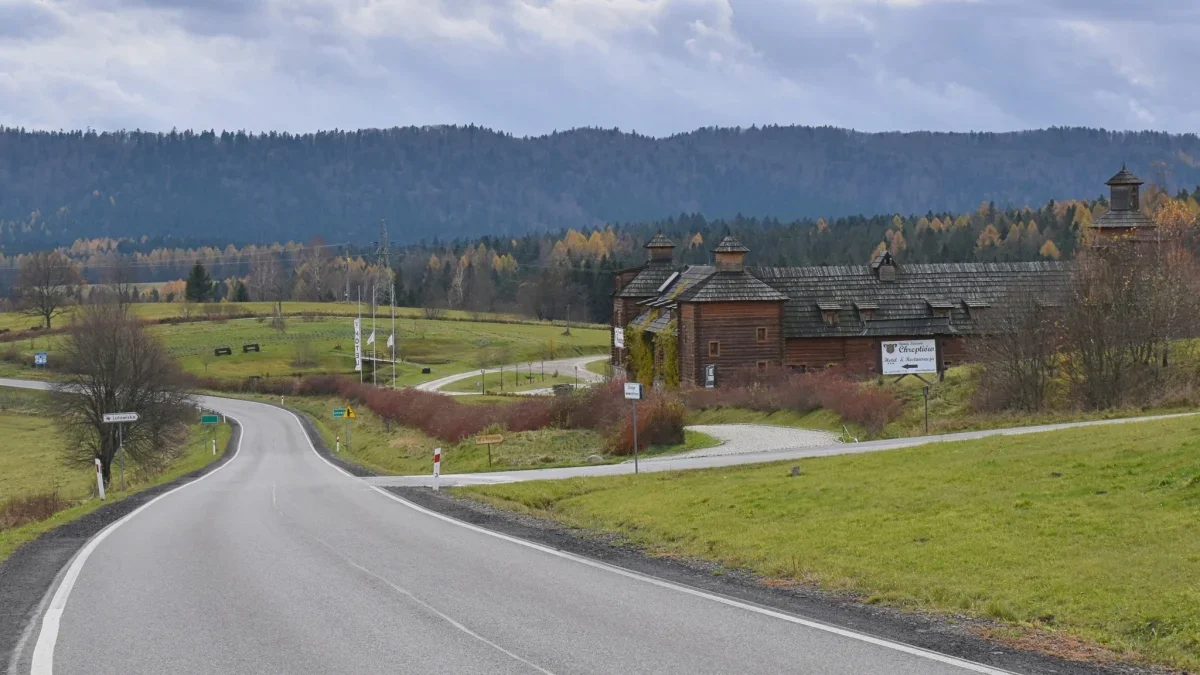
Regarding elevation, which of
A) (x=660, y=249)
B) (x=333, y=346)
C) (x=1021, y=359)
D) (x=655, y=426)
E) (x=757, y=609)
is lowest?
(x=655, y=426)

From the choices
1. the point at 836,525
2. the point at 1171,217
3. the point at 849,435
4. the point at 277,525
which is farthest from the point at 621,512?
the point at 1171,217

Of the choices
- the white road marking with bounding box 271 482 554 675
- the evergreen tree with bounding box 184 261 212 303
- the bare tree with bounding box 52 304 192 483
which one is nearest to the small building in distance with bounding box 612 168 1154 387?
the bare tree with bounding box 52 304 192 483

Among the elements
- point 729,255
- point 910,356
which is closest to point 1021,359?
point 910,356

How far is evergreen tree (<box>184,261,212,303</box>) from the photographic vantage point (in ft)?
559

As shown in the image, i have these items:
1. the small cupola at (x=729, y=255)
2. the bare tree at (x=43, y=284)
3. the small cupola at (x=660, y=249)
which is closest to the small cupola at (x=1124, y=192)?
the small cupola at (x=729, y=255)

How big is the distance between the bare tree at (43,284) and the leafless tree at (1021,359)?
122782 millimetres

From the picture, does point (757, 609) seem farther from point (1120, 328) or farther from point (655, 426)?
point (1120, 328)

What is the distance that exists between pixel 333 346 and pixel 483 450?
81602 mm

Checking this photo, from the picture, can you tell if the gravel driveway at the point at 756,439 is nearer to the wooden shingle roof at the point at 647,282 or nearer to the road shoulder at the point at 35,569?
the road shoulder at the point at 35,569

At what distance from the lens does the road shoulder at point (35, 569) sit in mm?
12312

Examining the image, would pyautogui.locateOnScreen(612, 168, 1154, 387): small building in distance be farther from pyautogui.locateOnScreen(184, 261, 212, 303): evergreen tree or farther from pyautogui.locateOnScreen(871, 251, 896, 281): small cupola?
pyautogui.locateOnScreen(184, 261, 212, 303): evergreen tree

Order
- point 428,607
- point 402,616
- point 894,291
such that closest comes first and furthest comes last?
1. point 402,616
2. point 428,607
3. point 894,291

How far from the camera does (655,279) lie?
256ft

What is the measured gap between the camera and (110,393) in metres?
61.8
